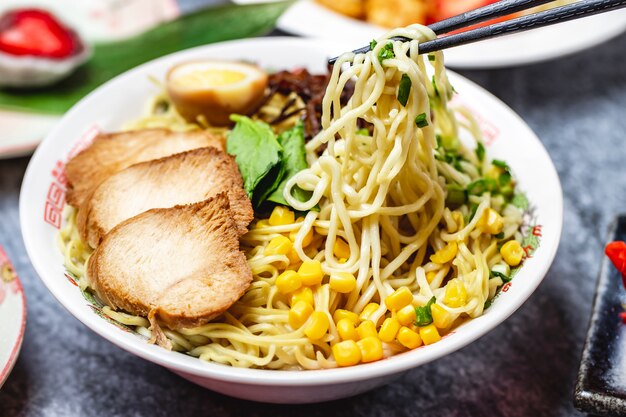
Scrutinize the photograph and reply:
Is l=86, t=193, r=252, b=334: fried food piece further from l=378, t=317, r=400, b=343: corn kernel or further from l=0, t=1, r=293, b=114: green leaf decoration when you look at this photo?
l=0, t=1, r=293, b=114: green leaf decoration

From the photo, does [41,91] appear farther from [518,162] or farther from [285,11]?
[518,162]

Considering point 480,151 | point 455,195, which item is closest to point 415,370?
point 455,195

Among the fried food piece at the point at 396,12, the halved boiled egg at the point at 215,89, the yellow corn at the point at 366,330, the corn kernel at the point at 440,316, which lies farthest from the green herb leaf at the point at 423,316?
A: the fried food piece at the point at 396,12

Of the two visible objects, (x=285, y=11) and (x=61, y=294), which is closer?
(x=61, y=294)

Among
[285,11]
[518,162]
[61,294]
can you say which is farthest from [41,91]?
[518,162]

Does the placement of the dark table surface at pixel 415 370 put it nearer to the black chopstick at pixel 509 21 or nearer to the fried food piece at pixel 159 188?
the fried food piece at pixel 159 188

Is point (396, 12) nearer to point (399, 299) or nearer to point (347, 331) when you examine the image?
point (399, 299)
